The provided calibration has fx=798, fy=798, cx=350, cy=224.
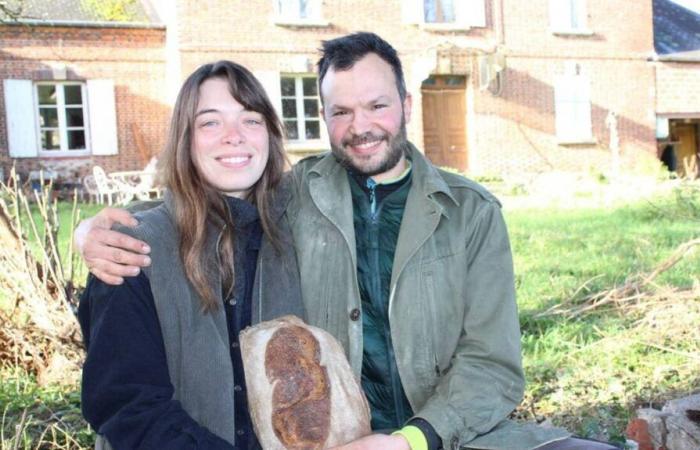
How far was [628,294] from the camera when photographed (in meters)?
6.16

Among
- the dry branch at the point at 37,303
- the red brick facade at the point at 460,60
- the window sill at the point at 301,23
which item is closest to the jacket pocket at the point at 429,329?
the dry branch at the point at 37,303

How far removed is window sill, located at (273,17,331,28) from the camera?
1812cm

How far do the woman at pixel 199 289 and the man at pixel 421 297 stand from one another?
159 mm

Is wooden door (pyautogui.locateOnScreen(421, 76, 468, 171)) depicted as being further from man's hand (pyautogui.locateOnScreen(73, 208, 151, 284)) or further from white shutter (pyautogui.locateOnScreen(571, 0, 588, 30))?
man's hand (pyautogui.locateOnScreen(73, 208, 151, 284))

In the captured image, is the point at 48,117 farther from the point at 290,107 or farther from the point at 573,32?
the point at 573,32

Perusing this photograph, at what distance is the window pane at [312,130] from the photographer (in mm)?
18797

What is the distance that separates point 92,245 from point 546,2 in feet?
65.6

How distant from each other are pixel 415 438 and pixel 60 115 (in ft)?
55.9

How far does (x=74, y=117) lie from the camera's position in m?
18.0

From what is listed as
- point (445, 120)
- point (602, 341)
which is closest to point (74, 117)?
point (445, 120)

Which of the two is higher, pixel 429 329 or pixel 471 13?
pixel 471 13

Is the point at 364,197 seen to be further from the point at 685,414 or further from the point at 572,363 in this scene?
the point at 572,363

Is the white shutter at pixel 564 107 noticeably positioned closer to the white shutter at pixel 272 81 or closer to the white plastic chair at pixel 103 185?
the white shutter at pixel 272 81

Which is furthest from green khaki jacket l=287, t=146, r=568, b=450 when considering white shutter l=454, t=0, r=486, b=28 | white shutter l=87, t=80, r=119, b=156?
white shutter l=454, t=0, r=486, b=28
